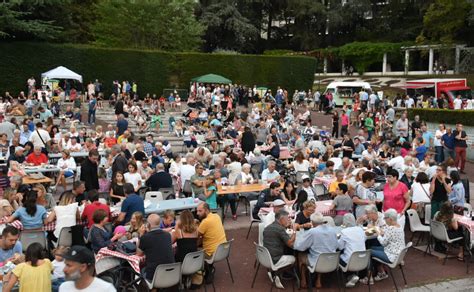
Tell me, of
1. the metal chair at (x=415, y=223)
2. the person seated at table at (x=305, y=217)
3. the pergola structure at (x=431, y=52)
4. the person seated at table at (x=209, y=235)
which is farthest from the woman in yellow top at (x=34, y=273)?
the pergola structure at (x=431, y=52)

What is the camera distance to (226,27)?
49.3 metres

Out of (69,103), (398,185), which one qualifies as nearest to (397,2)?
(69,103)

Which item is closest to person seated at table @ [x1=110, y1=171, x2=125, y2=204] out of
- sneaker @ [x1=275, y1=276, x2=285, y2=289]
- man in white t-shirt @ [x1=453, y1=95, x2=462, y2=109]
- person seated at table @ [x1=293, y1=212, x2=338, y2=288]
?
sneaker @ [x1=275, y1=276, x2=285, y2=289]

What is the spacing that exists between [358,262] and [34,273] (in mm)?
4546

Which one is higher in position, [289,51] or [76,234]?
[289,51]

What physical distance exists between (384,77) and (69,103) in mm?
38206

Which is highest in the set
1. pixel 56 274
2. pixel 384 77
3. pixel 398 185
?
pixel 384 77

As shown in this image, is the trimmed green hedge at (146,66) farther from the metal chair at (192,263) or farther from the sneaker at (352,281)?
the sneaker at (352,281)

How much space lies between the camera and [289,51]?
5806 centimetres

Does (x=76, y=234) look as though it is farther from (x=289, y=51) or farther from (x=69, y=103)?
(x=289, y=51)

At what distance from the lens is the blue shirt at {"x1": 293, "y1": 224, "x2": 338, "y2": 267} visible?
26.0 feet

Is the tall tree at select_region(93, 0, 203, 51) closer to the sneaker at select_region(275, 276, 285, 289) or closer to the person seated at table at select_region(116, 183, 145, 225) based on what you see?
the person seated at table at select_region(116, 183, 145, 225)

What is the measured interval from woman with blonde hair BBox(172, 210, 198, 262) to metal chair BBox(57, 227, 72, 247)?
176 cm

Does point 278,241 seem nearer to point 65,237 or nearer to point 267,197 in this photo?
point 267,197
